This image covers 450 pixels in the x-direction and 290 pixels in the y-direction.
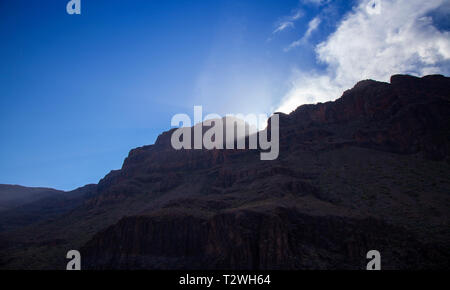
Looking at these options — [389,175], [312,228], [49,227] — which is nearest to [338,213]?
[312,228]

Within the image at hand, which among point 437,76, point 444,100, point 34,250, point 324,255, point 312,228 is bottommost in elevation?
point 34,250

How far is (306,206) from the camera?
162 ft

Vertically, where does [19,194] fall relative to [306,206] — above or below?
below

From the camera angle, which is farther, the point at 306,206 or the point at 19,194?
the point at 19,194

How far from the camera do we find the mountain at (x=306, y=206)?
39500 mm

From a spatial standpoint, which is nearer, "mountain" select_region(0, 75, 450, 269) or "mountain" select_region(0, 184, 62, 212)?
"mountain" select_region(0, 75, 450, 269)

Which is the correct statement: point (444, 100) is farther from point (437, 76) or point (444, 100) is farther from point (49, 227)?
point (49, 227)

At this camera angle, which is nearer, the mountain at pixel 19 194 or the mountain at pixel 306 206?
the mountain at pixel 306 206

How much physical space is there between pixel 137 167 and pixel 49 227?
4187 cm

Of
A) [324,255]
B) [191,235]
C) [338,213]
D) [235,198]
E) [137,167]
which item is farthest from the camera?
[137,167]

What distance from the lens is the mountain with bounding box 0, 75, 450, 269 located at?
39.5m
